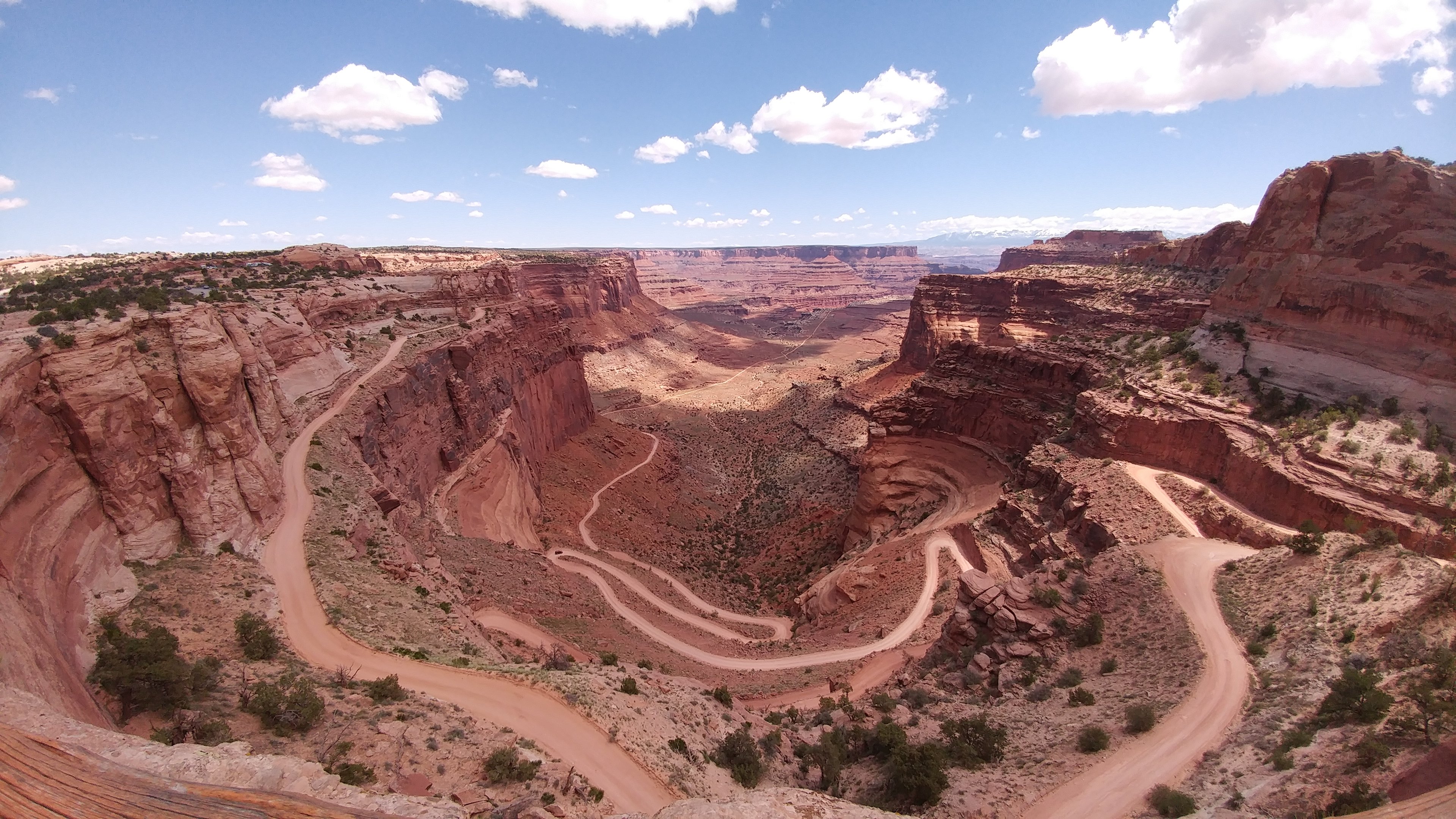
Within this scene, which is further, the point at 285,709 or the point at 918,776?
the point at 918,776

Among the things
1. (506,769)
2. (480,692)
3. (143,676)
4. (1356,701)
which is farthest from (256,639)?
(1356,701)

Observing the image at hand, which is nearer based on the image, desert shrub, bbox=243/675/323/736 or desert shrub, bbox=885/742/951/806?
desert shrub, bbox=243/675/323/736

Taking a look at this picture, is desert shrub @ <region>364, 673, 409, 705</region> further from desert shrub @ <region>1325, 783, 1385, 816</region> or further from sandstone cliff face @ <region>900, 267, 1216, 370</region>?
sandstone cliff face @ <region>900, 267, 1216, 370</region>

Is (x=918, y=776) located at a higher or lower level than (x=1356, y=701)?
lower

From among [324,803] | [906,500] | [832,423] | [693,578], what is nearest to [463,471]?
[693,578]

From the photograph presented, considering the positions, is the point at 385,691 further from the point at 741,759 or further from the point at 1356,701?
the point at 1356,701

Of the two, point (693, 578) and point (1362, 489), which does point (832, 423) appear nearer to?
point (693, 578)

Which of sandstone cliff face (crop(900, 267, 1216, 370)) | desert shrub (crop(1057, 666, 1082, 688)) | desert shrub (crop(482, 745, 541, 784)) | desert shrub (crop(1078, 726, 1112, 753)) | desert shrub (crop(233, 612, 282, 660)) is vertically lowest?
desert shrub (crop(1057, 666, 1082, 688))

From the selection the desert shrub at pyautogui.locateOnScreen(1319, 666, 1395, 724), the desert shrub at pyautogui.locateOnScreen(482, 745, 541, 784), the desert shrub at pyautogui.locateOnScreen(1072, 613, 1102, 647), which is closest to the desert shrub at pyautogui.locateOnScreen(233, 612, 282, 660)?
the desert shrub at pyautogui.locateOnScreen(482, 745, 541, 784)
